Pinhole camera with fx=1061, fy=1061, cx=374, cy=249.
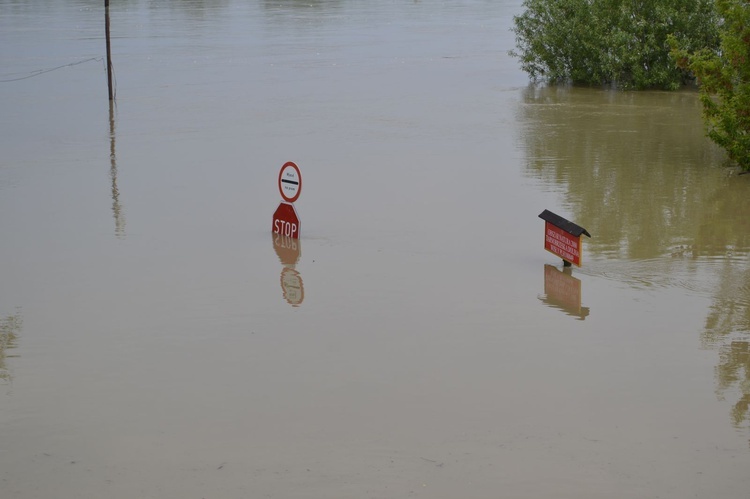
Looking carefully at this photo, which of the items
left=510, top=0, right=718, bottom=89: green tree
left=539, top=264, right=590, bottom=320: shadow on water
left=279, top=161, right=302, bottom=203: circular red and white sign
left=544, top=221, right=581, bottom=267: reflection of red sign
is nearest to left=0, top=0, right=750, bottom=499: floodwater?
left=539, top=264, right=590, bottom=320: shadow on water

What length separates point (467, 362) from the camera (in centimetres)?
846

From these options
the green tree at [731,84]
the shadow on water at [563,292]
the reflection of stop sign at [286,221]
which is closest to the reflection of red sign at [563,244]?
the shadow on water at [563,292]

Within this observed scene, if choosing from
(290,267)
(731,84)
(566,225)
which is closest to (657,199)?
(731,84)

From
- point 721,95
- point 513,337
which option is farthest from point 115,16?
point 513,337

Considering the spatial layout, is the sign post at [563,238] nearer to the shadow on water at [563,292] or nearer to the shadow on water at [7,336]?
the shadow on water at [563,292]

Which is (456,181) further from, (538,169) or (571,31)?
(571,31)

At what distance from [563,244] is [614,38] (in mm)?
14442

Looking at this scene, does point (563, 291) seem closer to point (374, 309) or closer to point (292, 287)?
point (374, 309)

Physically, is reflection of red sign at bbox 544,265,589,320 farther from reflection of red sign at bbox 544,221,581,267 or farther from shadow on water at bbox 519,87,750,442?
shadow on water at bbox 519,87,750,442

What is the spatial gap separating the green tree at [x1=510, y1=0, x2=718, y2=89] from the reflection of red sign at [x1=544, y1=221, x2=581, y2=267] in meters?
Answer: 13.3

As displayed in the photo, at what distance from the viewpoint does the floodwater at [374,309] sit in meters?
6.77

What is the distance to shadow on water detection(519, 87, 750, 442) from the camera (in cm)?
967

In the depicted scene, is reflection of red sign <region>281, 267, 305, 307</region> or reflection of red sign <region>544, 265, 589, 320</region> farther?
reflection of red sign <region>281, 267, 305, 307</region>

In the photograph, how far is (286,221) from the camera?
12164mm
